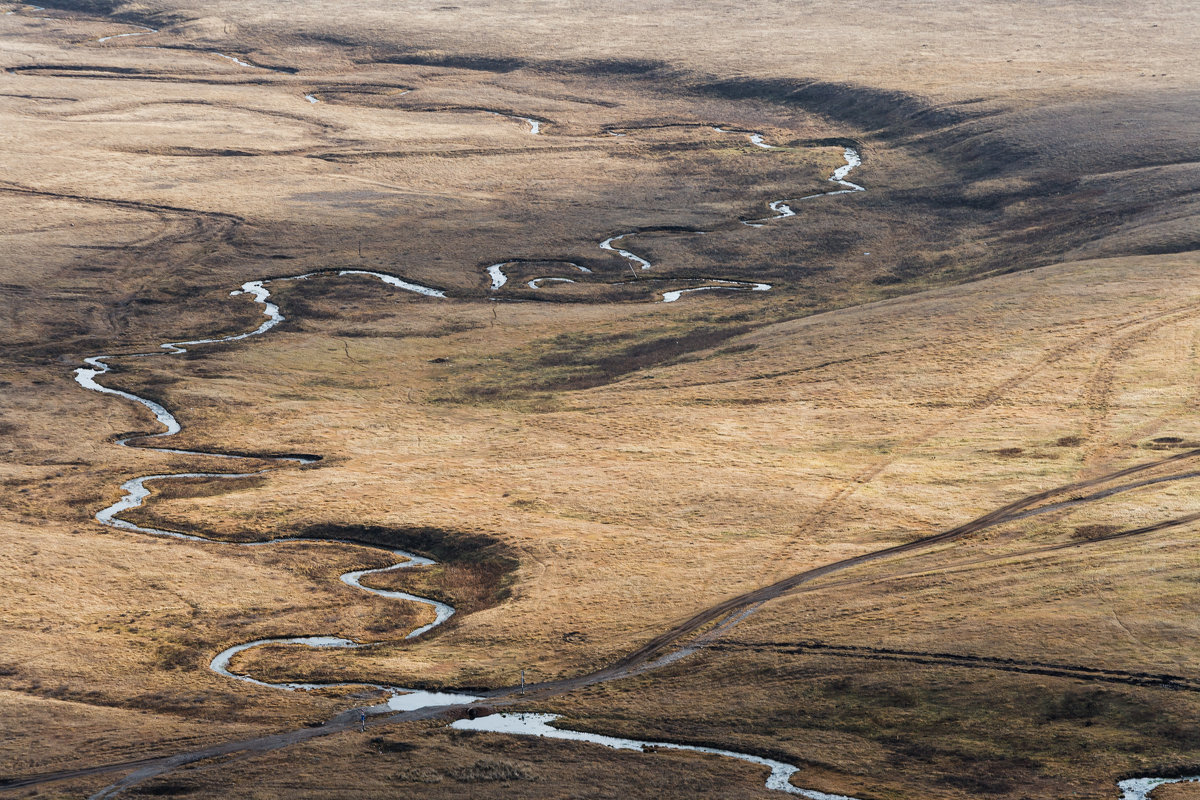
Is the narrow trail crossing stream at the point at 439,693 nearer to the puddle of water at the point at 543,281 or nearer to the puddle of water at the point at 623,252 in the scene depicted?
the puddle of water at the point at 543,281

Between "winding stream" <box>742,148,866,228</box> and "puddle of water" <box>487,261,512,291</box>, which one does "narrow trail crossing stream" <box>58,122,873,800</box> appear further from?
"winding stream" <box>742,148,866,228</box>

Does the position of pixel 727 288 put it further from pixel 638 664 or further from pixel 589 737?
pixel 589 737

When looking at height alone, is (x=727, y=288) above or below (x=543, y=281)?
above

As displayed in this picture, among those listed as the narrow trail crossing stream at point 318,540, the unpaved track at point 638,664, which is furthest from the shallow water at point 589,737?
the unpaved track at point 638,664

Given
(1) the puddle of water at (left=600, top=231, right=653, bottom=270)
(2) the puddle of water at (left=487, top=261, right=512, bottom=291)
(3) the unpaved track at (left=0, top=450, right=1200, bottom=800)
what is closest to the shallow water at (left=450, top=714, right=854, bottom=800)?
(3) the unpaved track at (left=0, top=450, right=1200, bottom=800)

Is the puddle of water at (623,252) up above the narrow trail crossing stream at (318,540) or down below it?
above

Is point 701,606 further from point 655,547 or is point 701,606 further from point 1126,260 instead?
point 1126,260

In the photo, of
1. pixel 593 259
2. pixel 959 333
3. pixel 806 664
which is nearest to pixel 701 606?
pixel 806 664

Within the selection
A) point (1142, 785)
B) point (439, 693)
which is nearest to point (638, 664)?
point (439, 693)
